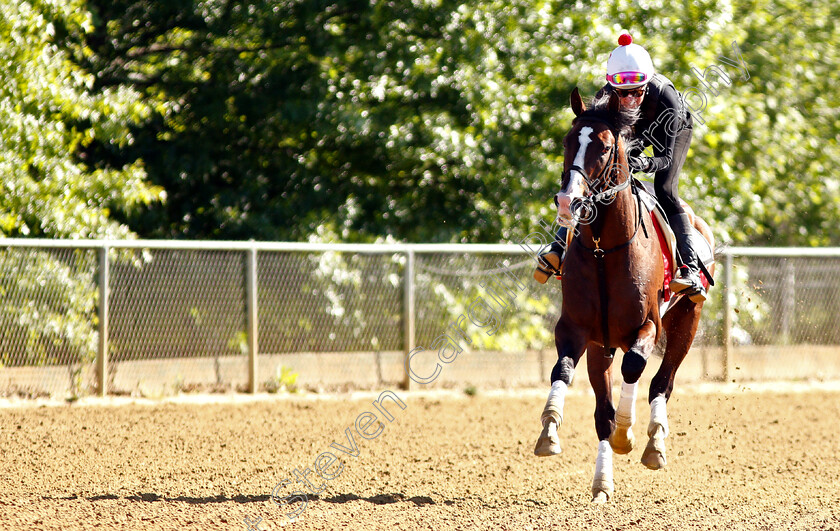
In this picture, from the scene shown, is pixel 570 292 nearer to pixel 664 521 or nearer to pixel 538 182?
pixel 664 521

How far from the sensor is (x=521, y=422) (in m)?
9.80

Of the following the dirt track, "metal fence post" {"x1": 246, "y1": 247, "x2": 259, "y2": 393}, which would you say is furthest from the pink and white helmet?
"metal fence post" {"x1": 246, "y1": 247, "x2": 259, "y2": 393}

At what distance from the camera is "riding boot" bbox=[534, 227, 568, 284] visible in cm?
642

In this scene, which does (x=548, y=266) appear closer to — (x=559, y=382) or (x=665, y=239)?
(x=665, y=239)

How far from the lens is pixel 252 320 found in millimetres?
11070

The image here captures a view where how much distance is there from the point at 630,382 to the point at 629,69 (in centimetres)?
210

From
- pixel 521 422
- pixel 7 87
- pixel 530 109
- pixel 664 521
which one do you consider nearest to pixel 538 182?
pixel 530 109

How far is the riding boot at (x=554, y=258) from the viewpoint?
6420 millimetres

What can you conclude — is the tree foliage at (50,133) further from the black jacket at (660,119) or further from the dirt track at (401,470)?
the black jacket at (660,119)

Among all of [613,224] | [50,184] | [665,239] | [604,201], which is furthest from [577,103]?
[50,184]

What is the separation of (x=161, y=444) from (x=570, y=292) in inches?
161

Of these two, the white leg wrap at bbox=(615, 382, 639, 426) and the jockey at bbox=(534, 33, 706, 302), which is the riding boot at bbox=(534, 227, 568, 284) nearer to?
the jockey at bbox=(534, 33, 706, 302)

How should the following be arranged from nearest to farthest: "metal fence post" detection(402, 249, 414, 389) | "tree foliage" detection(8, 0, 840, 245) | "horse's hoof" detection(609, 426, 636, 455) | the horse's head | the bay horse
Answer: the horse's head → the bay horse → "horse's hoof" detection(609, 426, 636, 455) → "metal fence post" detection(402, 249, 414, 389) → "tree foliage" detection(8, 0, 840, 245)

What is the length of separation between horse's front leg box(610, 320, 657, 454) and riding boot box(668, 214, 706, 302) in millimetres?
603
